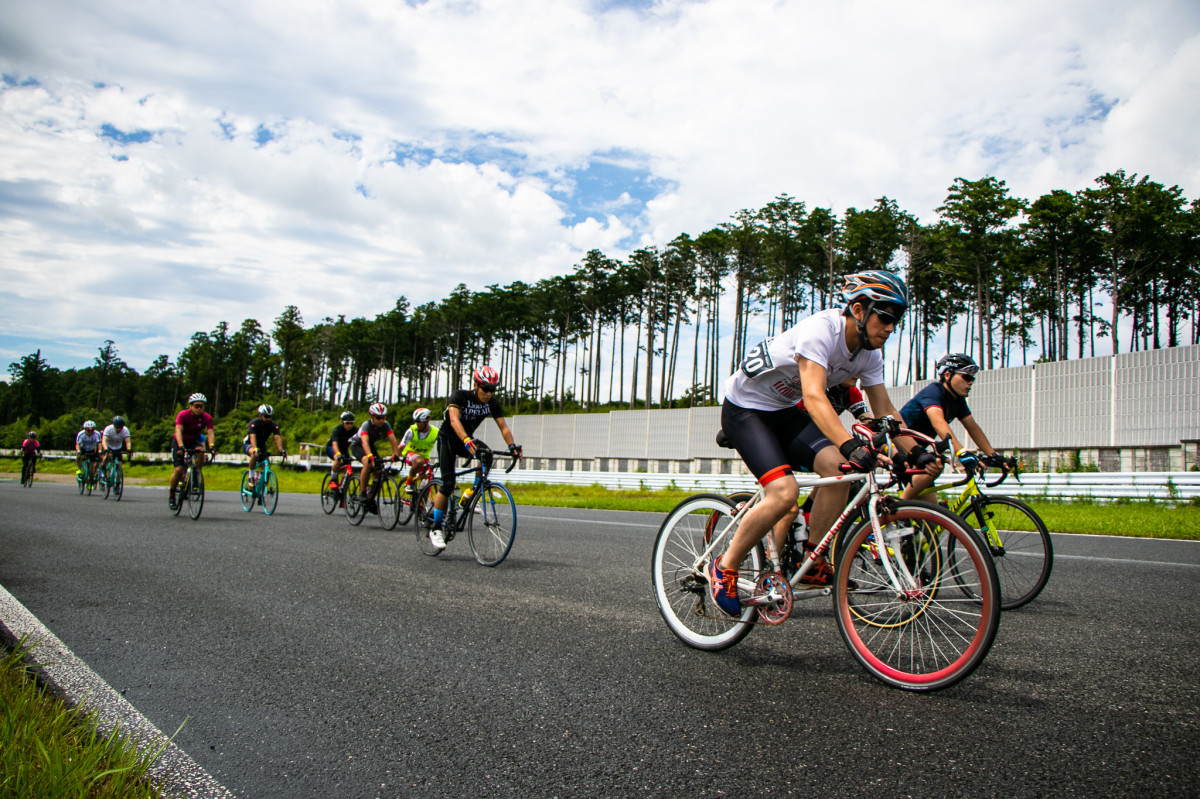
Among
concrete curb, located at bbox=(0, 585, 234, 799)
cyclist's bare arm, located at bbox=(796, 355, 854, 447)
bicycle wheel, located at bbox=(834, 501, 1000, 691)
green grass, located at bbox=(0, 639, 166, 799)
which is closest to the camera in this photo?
green grass, located at bbox=(0, 639, 166, 799)

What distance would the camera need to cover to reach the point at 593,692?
3215mm

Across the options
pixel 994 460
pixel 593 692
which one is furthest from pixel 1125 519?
A: pixel 593 692

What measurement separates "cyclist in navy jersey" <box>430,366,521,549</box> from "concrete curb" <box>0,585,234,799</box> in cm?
379

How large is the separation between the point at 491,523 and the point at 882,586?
467 cm

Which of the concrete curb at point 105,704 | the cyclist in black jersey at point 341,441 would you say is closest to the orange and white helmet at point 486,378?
the concrete curb at point 105,704

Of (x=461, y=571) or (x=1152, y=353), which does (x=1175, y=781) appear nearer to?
(x=461, y=571)

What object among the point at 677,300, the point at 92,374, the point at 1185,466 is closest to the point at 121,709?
the point at 1185,466

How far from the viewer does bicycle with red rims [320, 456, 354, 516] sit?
1260cm

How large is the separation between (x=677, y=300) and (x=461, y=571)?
191ft

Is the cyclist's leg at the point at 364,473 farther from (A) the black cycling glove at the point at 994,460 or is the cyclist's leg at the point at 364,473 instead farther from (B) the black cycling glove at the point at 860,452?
(B) the black cycling glove at the point at 860,452

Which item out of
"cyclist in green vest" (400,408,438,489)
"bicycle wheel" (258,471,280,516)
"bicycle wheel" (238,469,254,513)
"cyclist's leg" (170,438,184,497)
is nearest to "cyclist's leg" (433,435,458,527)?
"cyclist in green vest" (400,408,438,489)

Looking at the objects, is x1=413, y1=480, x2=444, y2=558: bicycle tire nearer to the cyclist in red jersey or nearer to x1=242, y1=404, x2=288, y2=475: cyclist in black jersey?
x1=242, y1=404, x2=288, y2=475: cyclist in black jersey

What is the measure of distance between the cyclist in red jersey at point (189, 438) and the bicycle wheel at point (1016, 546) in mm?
11909

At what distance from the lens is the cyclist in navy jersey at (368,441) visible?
1184cm
